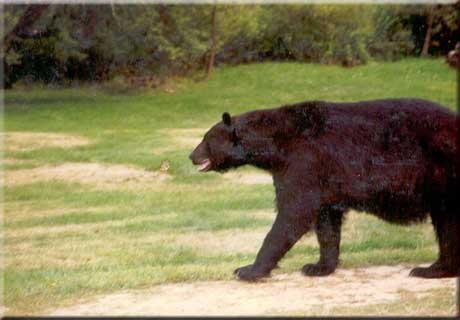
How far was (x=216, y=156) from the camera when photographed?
7.04 m

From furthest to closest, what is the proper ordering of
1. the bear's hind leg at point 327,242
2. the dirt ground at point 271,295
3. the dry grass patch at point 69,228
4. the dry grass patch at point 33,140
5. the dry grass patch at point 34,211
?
the dry grass patch at point 33,140
the dry grass patch at point 34,211
the dry grass patch at point 69,228
the bear's hind leg at point 327,242
the dirt ground at point 271,295

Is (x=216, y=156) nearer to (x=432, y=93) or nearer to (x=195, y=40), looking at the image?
(x=195, y=40)

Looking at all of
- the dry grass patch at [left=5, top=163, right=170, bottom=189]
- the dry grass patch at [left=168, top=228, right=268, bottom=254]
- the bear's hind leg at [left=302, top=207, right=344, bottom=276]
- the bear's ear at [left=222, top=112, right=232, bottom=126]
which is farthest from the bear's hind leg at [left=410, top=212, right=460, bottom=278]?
the dry grass patch at [left=5, top=163, right=170, bottom=189]

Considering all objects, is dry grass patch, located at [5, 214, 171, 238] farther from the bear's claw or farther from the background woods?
the bear's claw

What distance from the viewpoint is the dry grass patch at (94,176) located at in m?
10.9

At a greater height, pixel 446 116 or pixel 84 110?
pixel 446 116

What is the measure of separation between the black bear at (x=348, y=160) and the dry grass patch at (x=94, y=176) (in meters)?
3.86

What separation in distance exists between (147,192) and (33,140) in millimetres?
2964

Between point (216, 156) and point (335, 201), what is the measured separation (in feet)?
3.54

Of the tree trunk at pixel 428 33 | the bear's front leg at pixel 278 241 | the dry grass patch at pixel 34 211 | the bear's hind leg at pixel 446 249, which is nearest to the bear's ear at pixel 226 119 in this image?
the bear's front leg at pixel 278 241

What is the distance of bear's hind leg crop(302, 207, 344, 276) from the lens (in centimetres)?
743

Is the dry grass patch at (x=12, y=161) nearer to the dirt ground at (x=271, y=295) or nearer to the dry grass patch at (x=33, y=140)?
the dry grass patch at (x=33, y=140)

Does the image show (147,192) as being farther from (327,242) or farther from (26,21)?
Answer: (327,242)

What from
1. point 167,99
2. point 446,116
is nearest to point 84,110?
point 167,99
